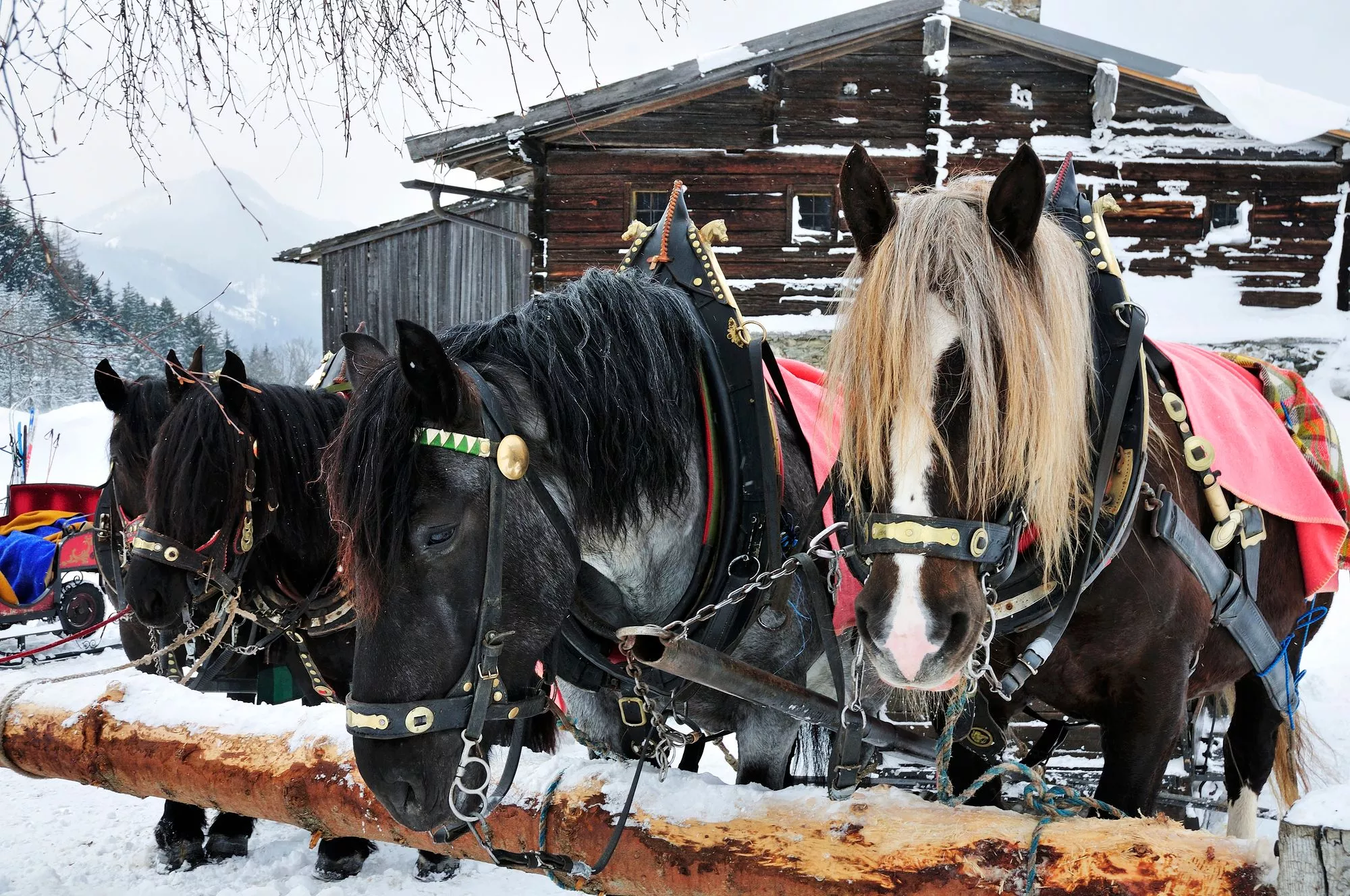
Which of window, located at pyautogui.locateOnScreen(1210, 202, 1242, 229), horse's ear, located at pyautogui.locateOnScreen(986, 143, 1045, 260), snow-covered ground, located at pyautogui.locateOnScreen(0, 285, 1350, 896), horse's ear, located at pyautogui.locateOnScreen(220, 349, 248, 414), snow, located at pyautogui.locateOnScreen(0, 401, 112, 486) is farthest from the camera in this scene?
snow, located at pyautogui.locateOnScreen(0, 401, 112, 486)

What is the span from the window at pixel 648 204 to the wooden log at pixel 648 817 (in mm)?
8433

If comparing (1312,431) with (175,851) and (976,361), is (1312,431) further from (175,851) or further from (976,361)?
(175,851)

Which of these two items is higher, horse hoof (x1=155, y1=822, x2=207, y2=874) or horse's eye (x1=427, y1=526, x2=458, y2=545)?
horse's eye (x1=427, y1=526, x2=458, y2=545)

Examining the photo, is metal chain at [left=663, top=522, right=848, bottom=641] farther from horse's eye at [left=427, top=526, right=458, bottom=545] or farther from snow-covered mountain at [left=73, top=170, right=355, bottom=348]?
snow-covered mountain at [left=73, top=170, right=355, bottom=348]

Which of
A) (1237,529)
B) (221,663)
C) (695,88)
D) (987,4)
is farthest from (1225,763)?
(987,4)

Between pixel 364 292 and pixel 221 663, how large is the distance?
39.4ft

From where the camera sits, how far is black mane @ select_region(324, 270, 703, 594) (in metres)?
1.50

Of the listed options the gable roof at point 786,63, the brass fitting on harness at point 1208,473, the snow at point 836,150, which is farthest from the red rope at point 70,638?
the snow at point 836,150

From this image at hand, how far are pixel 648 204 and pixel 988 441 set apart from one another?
9.61 meters

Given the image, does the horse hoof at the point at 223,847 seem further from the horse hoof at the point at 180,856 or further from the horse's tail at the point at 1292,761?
the horse's tail at the point at 1292,761

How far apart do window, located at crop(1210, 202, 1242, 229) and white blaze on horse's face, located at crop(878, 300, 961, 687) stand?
37.3 ft

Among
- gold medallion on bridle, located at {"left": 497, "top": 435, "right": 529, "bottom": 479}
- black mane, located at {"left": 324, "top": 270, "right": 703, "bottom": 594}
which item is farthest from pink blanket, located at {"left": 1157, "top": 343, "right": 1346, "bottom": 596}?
gold medallion on bridle, located at {"left": 497, "top": 435, "right": 529, "bottom": 479}

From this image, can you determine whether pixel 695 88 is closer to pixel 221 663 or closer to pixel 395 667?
pixel 221 663

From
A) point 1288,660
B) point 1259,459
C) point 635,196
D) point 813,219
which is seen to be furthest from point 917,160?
point 1259,459
